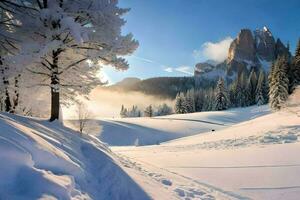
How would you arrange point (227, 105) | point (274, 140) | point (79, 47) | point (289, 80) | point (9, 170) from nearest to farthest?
point (9, 170), point (79, 47), point (274, 140), point (289, 80), point (227, 105)

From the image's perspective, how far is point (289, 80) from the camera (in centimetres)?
5275

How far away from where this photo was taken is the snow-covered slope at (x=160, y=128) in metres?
55.8

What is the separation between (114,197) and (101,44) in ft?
25.6

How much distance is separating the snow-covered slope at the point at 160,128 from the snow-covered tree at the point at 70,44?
120ft

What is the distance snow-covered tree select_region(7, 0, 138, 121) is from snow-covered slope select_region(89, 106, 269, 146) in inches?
1441

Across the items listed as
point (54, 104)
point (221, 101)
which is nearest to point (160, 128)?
point (221, 101)

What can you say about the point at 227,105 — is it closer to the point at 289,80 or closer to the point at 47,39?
A: the point at 289,80

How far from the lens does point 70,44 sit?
1258 cm

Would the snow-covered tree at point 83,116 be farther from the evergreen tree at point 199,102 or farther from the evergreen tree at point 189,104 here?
the evergreen tree at point 199,102

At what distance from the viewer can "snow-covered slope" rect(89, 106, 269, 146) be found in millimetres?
55750

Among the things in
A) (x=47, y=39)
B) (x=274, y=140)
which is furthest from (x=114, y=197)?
(x=274, y=140)

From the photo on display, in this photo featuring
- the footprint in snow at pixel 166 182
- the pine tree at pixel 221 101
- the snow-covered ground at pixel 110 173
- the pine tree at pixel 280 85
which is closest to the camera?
the snow-covered ground at pixel 110 173

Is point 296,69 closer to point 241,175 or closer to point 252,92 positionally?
point 252,92

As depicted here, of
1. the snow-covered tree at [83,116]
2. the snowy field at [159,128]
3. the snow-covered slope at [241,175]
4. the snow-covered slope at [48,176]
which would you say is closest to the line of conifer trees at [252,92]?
the snowy field at [159,128]
